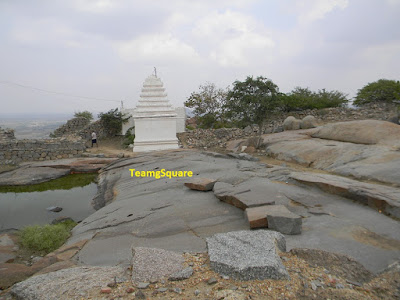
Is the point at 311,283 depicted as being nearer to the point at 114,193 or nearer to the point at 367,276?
the point at 367,276

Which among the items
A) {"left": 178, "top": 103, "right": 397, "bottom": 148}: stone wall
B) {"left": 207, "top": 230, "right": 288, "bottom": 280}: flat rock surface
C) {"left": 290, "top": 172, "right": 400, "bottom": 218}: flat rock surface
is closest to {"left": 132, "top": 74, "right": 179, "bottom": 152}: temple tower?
{"left": 178, "top": 103, "right": 397, "bottom": 148}: stone wall

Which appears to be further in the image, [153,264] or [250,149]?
[250,149]

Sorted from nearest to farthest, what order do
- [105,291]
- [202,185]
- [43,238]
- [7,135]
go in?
[105,291] < [43,238] < [202,185] < [7,135]

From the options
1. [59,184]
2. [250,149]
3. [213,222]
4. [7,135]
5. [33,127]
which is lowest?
[59,184]

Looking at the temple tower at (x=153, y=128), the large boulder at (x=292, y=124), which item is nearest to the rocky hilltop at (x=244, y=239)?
the large boulder at (x=292, y=124)

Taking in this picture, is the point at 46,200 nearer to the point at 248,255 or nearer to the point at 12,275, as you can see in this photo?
the point at 12,275

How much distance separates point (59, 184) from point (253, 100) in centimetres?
881

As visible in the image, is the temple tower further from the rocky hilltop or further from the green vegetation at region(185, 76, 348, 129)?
the rocky hilltop

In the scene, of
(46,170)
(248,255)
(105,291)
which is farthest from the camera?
(46,170)

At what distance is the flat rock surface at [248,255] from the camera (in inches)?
108

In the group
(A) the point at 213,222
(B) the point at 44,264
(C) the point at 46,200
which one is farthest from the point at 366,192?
(C) the point at 46,200

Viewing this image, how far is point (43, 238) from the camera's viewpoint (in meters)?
5.75

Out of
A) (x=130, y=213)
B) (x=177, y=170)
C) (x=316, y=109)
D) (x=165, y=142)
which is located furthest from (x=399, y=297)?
(x=316, y=109)

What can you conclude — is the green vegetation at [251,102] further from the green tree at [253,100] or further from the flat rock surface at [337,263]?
the flat rock surface at [337,263]
